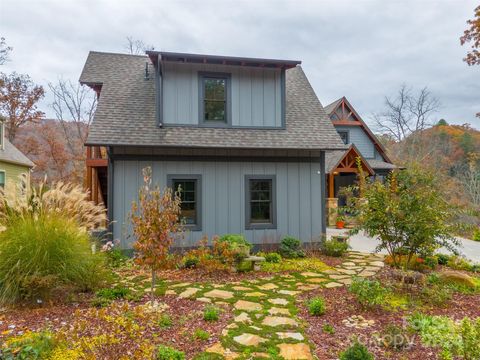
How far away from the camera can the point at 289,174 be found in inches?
348

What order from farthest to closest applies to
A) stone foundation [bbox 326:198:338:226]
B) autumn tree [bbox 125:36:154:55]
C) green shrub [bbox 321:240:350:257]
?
autumn tree [bbox 125:36:154:55]
stone foundation [bbox 326:198:338:226]
green shrub [bbox 321:240:350:257]

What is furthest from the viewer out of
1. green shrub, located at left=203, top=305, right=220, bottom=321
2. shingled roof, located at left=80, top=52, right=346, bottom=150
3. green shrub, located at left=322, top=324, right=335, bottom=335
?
shingled roof, located at left=80, top=52, right=346, bottom=150

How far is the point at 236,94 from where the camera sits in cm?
873

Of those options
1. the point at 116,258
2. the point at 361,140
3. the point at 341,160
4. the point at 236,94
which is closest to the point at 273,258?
the point at 116,258

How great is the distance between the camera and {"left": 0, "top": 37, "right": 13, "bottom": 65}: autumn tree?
1781 centimetres

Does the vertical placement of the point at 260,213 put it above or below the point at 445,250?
above

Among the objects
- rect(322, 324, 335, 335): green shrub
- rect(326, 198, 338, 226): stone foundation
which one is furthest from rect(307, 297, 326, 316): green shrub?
rect(326, 198, 338, 226): stone foundation

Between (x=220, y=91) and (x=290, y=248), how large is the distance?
15.5 ft

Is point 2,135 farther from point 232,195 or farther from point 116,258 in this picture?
point 232,195

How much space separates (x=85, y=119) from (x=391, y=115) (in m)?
23.6

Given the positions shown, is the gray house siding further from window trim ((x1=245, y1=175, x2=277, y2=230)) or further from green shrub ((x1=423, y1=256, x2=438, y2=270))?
green shrub ((x1=423, y1=256, x2=438, y2=270))

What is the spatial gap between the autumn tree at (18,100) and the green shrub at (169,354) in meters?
22.6

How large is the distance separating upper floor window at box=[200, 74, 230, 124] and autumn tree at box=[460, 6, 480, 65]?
213 inches

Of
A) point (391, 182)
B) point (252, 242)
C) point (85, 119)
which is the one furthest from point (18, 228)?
point (85, 119)
